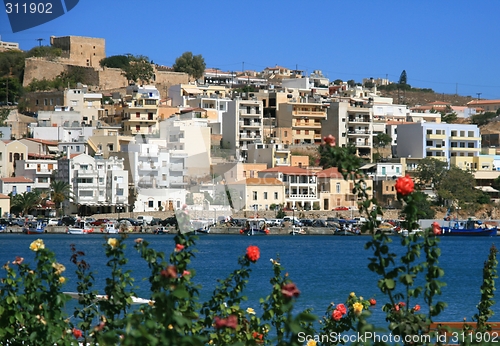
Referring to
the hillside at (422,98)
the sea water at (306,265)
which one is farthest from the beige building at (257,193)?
the hillside at (422,98)

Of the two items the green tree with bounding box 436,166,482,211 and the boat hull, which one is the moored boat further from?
the green tree with bounding box 436,166,482,211

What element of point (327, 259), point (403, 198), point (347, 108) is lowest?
point (327, 259)

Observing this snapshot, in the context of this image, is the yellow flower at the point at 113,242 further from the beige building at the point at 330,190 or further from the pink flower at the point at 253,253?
the beige building at the point at 330,190

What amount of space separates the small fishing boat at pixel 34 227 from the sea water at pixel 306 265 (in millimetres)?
596

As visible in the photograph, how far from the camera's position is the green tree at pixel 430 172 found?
47.8 m

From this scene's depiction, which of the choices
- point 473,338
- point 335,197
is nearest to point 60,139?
point 335,197

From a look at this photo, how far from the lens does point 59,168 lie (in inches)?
1763

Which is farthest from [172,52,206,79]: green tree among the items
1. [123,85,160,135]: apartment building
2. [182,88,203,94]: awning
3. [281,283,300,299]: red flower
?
[281,283,300,299]: red flower

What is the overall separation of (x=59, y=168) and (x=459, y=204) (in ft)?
62.7

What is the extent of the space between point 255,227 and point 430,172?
9.32 meters

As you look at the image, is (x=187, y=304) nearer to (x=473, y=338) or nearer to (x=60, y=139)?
(x=473, y=338)

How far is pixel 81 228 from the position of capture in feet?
139

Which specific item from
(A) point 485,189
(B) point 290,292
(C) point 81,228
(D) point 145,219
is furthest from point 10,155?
(B) point 290,292

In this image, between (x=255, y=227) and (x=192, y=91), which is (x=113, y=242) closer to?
(x=255, y=227)
